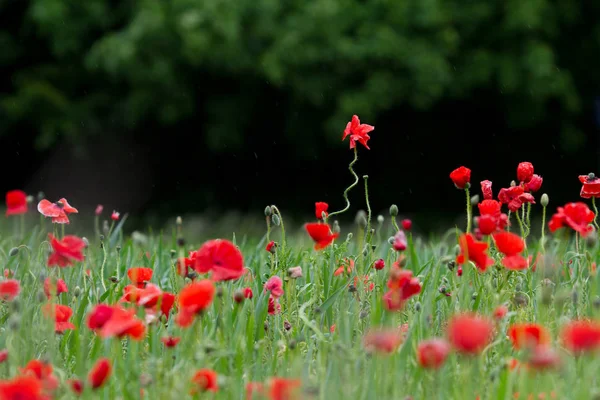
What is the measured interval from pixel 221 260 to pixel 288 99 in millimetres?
8396

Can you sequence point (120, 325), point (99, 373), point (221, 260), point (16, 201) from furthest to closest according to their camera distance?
1. point (16, 201)
2. point (221, 260)
3. point (120, 325)
4. point (99, 373)

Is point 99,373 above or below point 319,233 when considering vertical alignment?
below

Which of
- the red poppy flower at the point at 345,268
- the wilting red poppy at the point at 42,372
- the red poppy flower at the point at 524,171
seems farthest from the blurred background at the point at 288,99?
the wilting red poppy at the point at 42,372

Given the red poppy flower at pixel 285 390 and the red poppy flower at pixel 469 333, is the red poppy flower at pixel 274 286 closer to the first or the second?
the red poppy flower at pixel 285 390

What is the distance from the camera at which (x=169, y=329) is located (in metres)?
2.32

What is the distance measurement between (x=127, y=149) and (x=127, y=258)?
27.7ft

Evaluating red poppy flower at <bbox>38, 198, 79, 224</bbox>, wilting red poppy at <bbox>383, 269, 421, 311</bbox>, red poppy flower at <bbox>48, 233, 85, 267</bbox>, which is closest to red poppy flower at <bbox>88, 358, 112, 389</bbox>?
red poppy flower at <bbox>48, 233, 85, 267</bbox>

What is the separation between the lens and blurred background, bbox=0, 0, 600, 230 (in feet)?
27.3

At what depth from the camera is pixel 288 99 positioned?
10109mm

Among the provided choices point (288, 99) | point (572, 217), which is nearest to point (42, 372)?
point (572, 217)

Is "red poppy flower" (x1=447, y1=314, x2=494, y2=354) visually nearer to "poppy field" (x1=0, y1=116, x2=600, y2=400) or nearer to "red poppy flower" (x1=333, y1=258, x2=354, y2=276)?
"poppy field" (x1=0, y1=116, x2=600, y2=400)

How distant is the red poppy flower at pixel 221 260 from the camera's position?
5.89 ft

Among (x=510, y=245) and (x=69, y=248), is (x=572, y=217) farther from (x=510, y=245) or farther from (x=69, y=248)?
(x=69, y=248)

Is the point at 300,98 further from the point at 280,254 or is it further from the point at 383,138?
the point at 280,254
